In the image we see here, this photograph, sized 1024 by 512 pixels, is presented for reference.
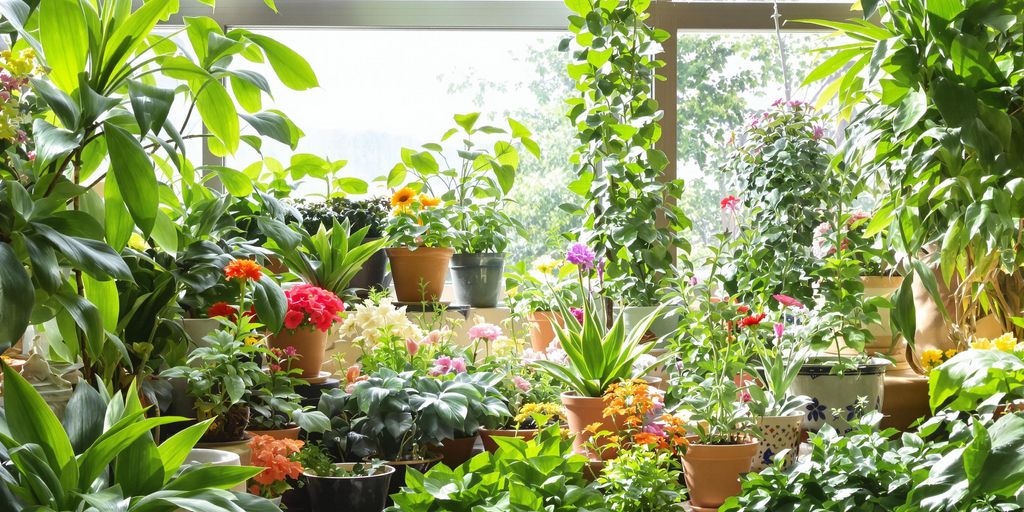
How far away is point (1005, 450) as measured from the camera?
1.24 meters

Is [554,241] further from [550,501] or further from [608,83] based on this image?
[550,501]

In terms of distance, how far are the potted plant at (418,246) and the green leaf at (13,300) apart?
169 cm

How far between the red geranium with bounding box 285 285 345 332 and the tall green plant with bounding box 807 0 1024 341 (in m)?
1.27

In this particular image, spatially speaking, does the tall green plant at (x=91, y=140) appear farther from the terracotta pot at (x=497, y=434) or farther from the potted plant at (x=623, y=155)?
the potted plant at (x=623, y=155)

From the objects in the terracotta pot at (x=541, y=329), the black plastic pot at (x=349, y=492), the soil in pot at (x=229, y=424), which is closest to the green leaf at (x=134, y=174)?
the soil in pot at (x=229, y=424)

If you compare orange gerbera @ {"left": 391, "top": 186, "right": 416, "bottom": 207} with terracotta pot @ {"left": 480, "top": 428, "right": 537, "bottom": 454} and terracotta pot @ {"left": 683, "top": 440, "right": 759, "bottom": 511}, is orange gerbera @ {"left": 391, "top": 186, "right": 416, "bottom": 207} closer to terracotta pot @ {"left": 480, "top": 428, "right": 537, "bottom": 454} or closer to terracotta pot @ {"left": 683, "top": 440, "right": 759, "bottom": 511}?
terracotta pot @ {"left": 480, "top": 428, "right": 537, "bottom": 454}

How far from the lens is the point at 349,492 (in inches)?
74.0

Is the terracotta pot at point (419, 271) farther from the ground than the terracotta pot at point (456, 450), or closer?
farther from the ground

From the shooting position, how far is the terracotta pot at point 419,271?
2.80 m

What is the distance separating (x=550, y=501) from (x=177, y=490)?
2.22 feet

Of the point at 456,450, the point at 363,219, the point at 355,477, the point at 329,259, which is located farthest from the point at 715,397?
the point at 363,219

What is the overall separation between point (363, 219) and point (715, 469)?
60.2 inches

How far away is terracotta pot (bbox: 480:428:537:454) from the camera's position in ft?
7.23

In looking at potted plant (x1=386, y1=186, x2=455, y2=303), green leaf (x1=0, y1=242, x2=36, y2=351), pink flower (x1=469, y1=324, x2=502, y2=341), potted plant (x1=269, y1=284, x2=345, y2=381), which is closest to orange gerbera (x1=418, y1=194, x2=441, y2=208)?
potted plant (x1=386, y1=186, x2=455, y2=303)
